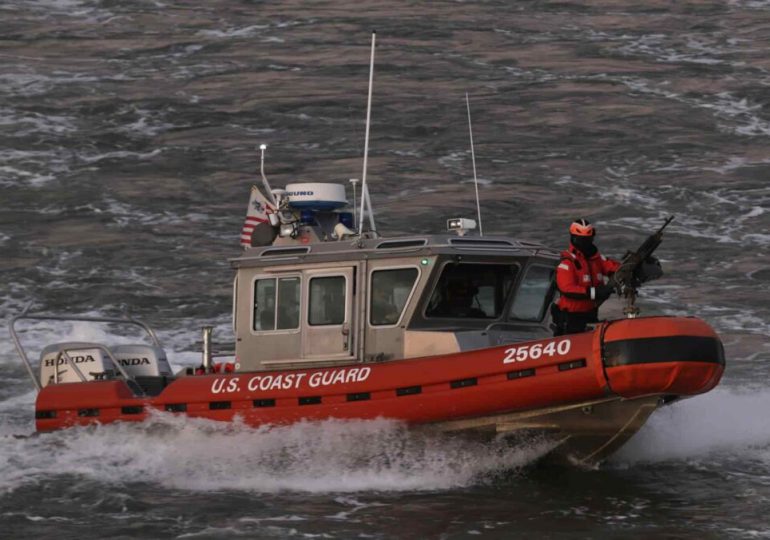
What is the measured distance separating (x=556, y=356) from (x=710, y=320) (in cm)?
877

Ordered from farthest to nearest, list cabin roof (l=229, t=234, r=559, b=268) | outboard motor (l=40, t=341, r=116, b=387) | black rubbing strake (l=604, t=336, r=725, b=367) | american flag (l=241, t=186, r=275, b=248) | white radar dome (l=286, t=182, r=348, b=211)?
outboard motor (l=40, t=341, r=116, b=387) → american flag (l=241, t=186, r=275, b=248) → white radar dome (l=286, t=182, r=348, b=211) → cabin roof (l=229, t=234, r=559, b=268) → black rubbing strake (l=604, t=336, r=725, b=367)

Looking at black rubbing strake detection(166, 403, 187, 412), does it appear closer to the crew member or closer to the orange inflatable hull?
the orange inflatable hull

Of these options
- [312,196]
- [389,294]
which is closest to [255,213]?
[312,196]

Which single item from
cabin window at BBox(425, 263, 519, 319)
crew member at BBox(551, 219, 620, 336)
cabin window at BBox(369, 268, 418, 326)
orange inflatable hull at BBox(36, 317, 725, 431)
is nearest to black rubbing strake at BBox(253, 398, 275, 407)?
orange inflatable hull at BBox(36, 317, 725, 431)

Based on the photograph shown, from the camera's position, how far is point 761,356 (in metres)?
18.1

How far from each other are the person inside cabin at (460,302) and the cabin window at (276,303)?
1.31m

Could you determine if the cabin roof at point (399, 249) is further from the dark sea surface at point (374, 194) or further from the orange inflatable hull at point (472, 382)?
the dark sea surface at point (374, 194)

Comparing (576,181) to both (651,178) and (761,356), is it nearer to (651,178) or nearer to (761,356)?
(651,178)

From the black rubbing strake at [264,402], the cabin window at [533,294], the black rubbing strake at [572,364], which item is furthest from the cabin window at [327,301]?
the black rubbing strake at [572,364]

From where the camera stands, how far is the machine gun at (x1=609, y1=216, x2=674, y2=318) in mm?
11500

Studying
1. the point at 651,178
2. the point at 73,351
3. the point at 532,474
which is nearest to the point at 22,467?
the point at 73,351

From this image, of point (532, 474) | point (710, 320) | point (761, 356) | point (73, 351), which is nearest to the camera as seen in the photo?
point (532, 474)

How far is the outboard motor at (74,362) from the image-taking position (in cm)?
1392

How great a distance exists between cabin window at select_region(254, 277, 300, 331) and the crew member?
236 cm
